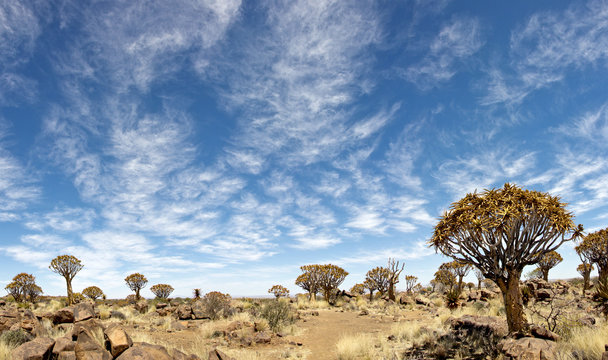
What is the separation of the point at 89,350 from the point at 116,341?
1.81 ft

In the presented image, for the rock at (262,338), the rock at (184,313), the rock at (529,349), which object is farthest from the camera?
the rock at (184,313)

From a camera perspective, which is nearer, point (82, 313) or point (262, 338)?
point (82, 313)

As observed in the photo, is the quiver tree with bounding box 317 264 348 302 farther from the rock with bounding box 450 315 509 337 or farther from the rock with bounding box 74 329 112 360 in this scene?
the rock with bounding box 74 329 112 360

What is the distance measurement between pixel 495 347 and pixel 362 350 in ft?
14.3

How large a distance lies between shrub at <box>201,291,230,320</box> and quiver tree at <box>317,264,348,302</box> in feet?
51.0

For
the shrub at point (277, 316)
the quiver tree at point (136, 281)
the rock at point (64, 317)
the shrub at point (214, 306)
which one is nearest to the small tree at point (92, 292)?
the quiver tree at point (136, 281)

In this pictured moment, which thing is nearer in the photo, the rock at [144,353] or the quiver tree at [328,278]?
the rock at [144,353]

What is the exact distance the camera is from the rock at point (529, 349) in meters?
8.05

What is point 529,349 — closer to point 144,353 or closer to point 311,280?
point 144,353

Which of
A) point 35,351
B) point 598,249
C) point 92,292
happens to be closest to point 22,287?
point 92,292

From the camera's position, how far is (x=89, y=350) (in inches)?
300

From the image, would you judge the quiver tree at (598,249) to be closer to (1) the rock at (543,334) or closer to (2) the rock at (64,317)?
(1) the rock at (543,334)

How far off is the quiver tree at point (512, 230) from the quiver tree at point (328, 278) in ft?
85.8

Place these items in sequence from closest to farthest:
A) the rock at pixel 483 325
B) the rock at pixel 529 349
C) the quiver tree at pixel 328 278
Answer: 1. the rock at pixel 529 349
2. the rock at pixel 483 325
3. the quiver tree at pixel 328 278
